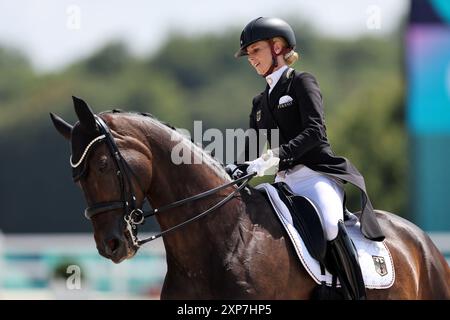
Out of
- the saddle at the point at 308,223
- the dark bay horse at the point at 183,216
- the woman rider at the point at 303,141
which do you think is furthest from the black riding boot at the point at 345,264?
the dark bay horse at the point at 183,216

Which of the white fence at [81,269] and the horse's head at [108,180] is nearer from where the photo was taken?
the horse's head at [108,180]

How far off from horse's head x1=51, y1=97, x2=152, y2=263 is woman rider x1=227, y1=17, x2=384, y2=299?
2.91 ft

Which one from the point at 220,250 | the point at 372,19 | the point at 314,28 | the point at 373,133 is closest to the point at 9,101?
the point at 314,28

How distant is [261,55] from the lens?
655cm

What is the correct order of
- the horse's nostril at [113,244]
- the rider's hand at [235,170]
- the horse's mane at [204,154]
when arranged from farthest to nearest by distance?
the rider's hand at [235,170]
the horse's mane at [204,154]
the horse's nostril at [113,244]

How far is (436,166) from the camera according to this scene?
15344 mm

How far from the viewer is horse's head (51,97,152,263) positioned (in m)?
5.77

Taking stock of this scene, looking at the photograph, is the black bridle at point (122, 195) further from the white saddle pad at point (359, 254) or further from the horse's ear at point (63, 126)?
the white saddle pad at point (359, 254)

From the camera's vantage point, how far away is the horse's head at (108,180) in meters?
5.77

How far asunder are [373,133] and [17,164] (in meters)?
21.6

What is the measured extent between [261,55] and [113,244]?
1.72 m

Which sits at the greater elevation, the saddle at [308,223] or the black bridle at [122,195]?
the black bridle at [122,195]

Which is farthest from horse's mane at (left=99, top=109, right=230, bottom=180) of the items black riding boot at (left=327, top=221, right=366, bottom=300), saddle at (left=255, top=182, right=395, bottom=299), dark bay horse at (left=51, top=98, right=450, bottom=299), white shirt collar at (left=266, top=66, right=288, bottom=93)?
black riding boot at (left=327, top=221, right=366, bottom=300)

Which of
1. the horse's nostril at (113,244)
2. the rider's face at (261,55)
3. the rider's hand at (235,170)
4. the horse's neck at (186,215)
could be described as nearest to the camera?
the horse's nostril at (113,244)
